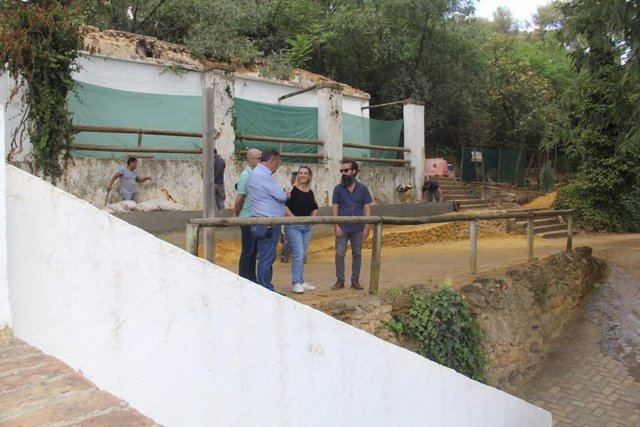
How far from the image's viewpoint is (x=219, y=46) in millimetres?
12531

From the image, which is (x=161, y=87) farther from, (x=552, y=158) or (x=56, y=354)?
(x=552, y=158)

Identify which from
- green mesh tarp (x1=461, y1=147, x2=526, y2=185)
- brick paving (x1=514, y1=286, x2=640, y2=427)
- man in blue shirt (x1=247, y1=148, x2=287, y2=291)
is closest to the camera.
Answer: man in blue shirt (x1=247, y1=148, x2=287, y2=291)

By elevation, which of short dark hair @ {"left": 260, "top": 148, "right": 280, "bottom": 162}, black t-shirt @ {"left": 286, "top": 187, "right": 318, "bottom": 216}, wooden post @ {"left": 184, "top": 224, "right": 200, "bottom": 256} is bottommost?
wooden post @ {"left": 184, "top": 224, "right": 200, "bottom": 256}

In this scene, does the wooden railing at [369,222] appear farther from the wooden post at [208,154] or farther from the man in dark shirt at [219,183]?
the man in dark shirt at [219,183]

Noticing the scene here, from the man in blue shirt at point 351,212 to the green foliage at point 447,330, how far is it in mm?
676

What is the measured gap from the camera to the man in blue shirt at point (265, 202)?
4.55m

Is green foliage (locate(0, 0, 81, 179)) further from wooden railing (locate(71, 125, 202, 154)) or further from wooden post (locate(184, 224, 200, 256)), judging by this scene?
wooden post (locate(184, 224, 200, 256))

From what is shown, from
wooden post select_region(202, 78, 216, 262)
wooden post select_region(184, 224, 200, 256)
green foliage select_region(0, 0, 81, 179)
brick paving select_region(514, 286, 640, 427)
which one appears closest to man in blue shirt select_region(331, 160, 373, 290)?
wooden post select_region(202, 78, 216, 262)

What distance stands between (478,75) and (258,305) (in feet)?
59.4

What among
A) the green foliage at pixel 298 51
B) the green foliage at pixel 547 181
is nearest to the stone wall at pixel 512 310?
the green foliage at pixel 298 51

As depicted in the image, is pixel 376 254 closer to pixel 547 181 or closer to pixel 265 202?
pixel 265 202

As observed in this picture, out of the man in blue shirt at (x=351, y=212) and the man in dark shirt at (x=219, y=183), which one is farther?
the man in dark shirt at (x=219, y=183)

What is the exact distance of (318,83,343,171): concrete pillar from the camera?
11.1 metres

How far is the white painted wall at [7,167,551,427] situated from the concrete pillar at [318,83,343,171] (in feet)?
28.7
